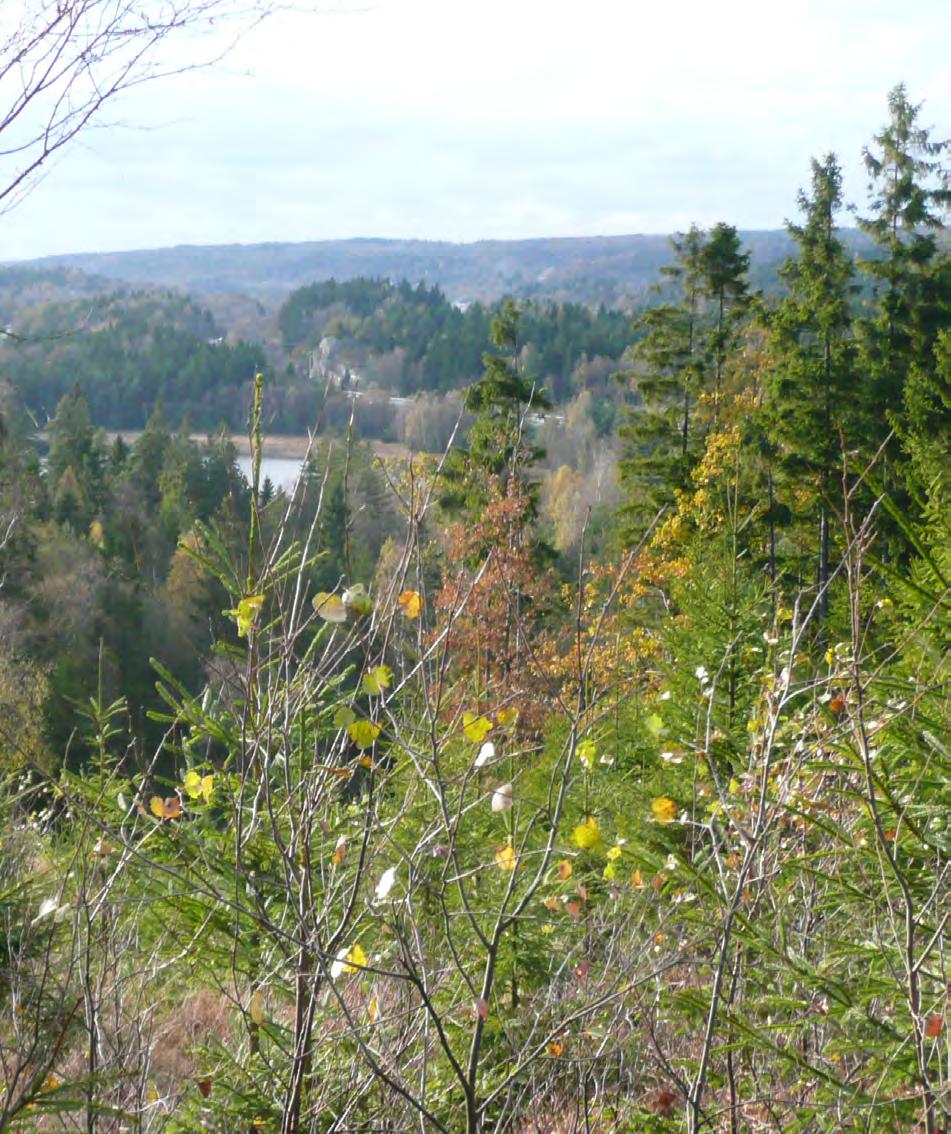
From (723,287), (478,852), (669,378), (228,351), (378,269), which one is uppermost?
(378,269)

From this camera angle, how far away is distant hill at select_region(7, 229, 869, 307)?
488ft

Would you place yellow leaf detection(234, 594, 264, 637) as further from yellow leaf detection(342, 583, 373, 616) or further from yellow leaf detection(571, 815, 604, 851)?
yellow leaf detection(571, 815, 604, 851)

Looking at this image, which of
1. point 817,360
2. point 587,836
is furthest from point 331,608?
point 817,360

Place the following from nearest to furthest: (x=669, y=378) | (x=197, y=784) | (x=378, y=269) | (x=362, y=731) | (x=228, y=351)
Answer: (x=362, y=731) → (x=197, y=784) → (x=669, y=378) → (x=228, y=351) → (x=378, y=269)

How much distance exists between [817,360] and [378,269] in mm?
153829

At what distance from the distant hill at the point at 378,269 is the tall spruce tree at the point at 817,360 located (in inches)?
4288

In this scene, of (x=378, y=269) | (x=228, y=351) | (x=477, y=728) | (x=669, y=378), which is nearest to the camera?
(x=477, y=728)

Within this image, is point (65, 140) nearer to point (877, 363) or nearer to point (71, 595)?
point (877, 363)

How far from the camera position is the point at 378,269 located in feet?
558

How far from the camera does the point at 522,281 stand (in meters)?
184

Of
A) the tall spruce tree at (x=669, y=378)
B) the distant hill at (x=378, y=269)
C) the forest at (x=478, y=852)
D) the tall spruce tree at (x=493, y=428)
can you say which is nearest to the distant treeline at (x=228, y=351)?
the tall spruce tree at (x=669, y=378)

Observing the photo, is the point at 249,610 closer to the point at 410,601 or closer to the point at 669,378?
the point at 410,601

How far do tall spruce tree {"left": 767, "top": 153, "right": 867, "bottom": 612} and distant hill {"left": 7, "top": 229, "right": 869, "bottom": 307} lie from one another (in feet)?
357

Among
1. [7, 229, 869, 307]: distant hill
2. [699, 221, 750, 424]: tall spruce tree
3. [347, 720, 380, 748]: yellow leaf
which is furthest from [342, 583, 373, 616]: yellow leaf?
[7, 229, 869, 307]: distant hill
